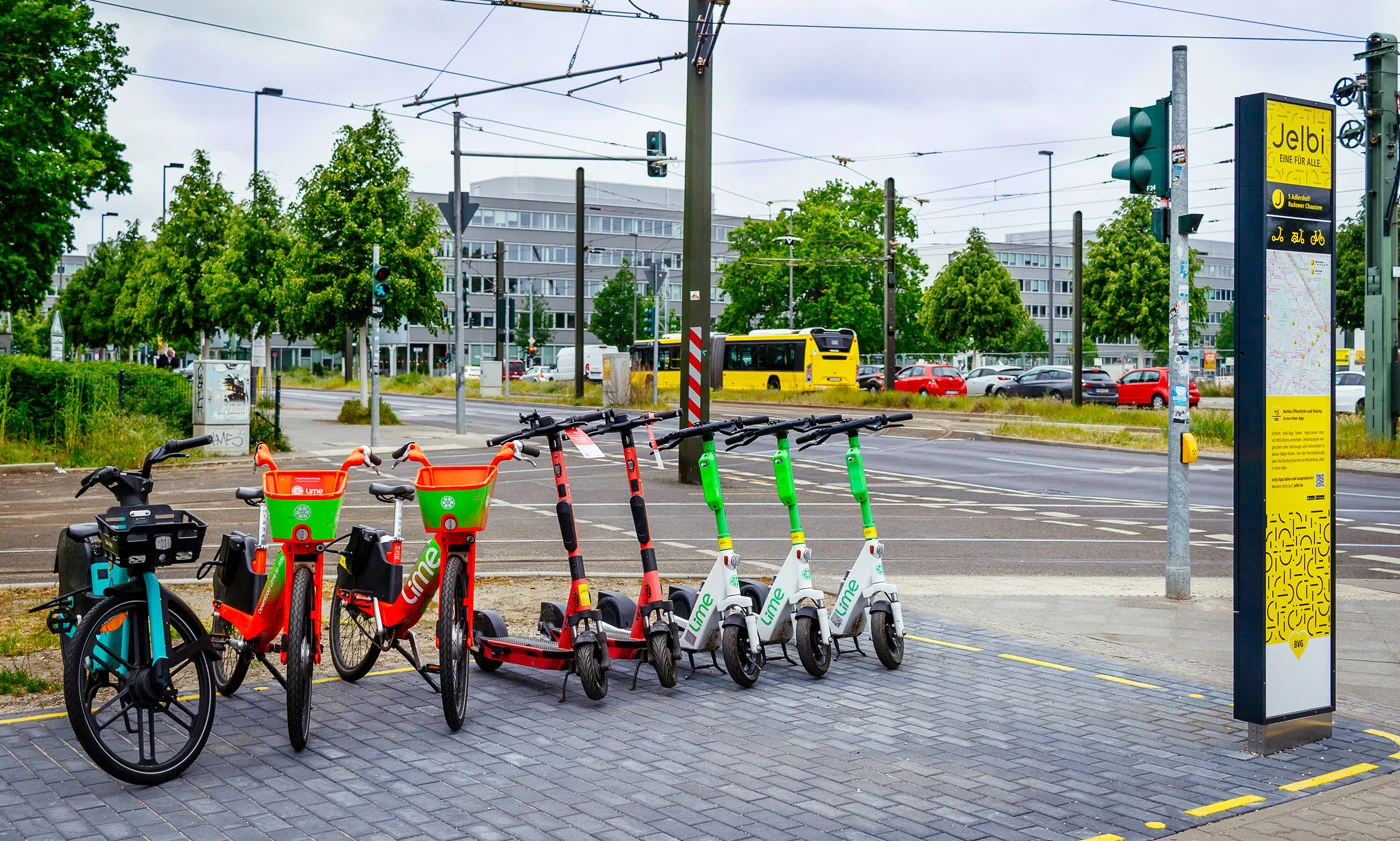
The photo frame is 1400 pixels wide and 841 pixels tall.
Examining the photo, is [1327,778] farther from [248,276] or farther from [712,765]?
[248,276]

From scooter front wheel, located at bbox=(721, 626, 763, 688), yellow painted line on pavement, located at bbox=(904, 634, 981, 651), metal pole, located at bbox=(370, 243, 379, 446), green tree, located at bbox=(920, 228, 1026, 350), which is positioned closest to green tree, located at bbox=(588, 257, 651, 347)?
green tree, located at bbox=(920, 228, 1026, 350)

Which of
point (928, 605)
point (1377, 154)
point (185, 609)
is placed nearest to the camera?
point (185, 609)

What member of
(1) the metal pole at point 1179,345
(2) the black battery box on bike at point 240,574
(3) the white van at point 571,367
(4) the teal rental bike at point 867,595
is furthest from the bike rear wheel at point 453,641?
(3) the white van at point 571,367

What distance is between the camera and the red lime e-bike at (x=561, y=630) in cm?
Answer: 643

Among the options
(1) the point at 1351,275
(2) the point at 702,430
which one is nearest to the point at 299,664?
(2) the point at 702,430

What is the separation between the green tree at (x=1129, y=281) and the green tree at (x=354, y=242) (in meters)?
37.6

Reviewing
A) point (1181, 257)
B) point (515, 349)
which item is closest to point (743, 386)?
point (1181, 257)

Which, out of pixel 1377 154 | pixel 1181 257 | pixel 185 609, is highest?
pixel 1377 154

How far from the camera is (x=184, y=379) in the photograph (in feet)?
81.9

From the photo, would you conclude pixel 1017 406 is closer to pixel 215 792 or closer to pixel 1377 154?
pixel 1377 154

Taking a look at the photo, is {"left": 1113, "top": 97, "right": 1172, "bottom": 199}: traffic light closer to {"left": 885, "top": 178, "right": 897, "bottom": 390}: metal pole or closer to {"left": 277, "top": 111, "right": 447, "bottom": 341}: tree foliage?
{"left": 277, "top": 111, "right": 447, "bottom": 341}: tree foliage

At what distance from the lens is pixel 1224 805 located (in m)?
5.05

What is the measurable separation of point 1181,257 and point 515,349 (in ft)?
368

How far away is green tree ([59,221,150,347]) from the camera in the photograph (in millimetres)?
58844
